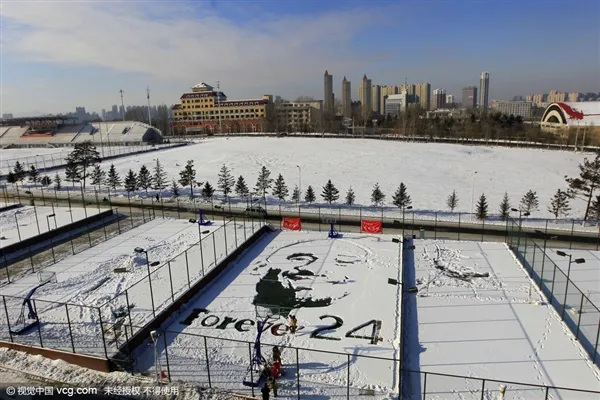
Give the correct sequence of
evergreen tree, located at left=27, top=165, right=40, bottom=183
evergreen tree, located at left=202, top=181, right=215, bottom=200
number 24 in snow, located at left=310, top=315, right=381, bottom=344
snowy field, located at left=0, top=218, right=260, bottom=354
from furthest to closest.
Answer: evergreen tree, located at left=27, top=165, right=40, bottom=183, evergreen tree, located at left=202, top=181, right=215, bottom=200, number 24 in snow, located at left=310, top=315, right=381, bottom=344, snowy field, located at left=0, top=218, right=260, bottom=354

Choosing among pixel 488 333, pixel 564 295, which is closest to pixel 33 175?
pixel 488 333

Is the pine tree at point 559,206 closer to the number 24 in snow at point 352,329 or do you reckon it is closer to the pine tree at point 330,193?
the pine tree at point 330,193

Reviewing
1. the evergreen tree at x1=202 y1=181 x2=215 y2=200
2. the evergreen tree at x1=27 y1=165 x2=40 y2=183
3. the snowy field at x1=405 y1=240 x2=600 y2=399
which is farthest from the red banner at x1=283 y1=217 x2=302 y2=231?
the evergreen tree at x1=27 y1=165 x2=40 y2=183

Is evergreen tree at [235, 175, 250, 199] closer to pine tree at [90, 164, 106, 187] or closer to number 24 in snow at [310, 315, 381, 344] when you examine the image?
pine tree at [90, 164, 106, 187]

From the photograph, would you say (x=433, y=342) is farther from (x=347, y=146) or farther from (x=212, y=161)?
(x=347, y=146)

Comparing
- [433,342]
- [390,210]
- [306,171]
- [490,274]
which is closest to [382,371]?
[433,342]

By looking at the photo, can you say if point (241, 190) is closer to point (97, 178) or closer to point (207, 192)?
point (207, 192)
